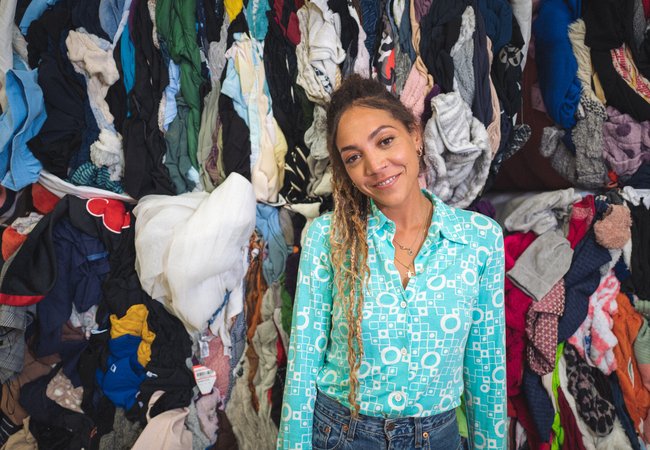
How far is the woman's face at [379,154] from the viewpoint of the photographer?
101cm

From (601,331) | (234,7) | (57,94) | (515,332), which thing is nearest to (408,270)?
(515,332)

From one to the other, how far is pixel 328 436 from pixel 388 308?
38 centimetres

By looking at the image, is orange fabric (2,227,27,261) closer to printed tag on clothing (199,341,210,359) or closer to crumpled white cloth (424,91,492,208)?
printed tag on clothing (199,341,210,359)

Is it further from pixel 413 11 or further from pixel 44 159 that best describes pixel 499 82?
pixel 44 159

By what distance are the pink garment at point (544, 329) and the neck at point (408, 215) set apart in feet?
1.80

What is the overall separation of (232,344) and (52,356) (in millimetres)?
670

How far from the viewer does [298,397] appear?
108 cm

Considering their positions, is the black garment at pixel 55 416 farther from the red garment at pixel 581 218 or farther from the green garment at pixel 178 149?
the red garment at pixel 581 218

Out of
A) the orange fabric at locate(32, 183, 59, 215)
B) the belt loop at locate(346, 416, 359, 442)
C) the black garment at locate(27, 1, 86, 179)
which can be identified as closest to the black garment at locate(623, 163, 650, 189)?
the belt loop at locate(346, 416, 359, 442)

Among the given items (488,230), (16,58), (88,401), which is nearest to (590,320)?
(488,230)

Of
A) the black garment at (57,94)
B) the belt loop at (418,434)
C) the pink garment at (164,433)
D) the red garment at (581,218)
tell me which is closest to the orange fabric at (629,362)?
the red garment at (581,218)

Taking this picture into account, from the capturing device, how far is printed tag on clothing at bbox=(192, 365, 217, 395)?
146cm

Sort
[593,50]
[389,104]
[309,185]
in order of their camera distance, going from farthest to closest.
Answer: [309,185]
[593,50]
[389,104]

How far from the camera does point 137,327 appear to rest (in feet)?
4.78
